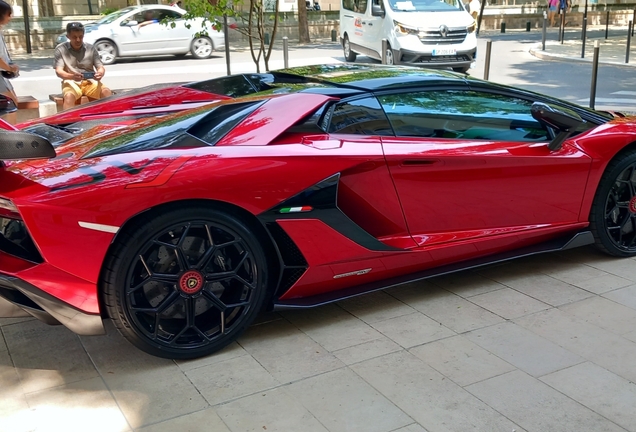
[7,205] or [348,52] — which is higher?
[7,205]

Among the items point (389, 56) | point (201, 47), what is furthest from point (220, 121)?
point (201, 47)

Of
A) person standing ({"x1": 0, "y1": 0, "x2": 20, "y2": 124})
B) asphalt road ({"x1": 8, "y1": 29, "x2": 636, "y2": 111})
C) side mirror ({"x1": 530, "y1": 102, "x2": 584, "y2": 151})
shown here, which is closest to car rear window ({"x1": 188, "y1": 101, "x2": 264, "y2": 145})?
side mirror ({"x1": 530, "y1": 102, "x2": 584, "y2": 151})

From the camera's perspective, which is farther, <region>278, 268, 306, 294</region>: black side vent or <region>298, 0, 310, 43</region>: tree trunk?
<region>298, 0, 310, 43</region>: tree trunk

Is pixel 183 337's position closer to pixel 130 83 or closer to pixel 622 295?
pixel 622 295

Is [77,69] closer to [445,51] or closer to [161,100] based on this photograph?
[161,100]

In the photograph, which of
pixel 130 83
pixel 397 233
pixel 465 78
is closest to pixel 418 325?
pixel 397 233

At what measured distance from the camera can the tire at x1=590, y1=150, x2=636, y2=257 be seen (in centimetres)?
468

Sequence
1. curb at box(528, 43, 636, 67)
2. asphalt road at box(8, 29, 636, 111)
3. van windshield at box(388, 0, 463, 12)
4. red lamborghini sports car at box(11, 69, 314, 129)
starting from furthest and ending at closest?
curb at box(528, 43, 636, 67) < van windshield at box(388, 0, 463, 12) < asphalt road at box(8, 29, 636, 111) < red lamborghini sports car at box(11, 69, 314, 129)

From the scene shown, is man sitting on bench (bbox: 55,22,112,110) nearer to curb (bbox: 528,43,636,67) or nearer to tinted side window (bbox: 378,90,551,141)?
tinted side window (bbox: 378,90,551,141)

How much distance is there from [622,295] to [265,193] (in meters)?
2.33

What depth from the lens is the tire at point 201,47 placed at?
65.6ft

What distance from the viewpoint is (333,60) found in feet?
63.9

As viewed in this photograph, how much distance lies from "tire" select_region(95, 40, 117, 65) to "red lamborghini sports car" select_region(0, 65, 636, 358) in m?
14.9

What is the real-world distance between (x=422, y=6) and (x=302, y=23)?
33.9ft
